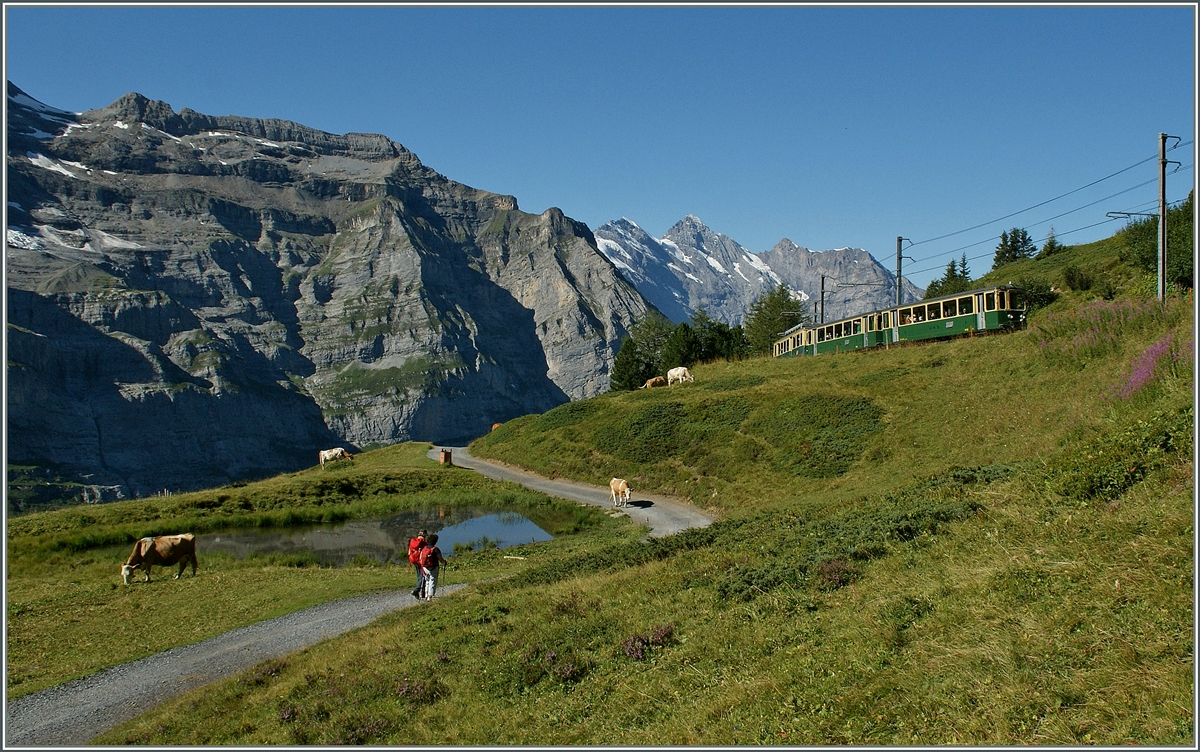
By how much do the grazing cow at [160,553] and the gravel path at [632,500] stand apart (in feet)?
66.8

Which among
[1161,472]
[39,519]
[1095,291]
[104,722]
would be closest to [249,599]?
[104,722]

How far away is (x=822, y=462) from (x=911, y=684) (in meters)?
34.1

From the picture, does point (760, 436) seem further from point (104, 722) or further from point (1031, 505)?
point (104, 722)

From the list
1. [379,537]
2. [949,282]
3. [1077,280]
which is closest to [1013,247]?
[949,282]

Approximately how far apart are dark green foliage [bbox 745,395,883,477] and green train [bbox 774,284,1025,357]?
15.7 metres

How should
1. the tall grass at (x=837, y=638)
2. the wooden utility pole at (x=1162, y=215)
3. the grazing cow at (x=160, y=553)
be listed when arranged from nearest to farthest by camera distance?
1. the tall grass at (x=837, y=638)
2. the grazing cow at (x=160, y=553)
3. the wooden utility pole at (x=1162, y=215)

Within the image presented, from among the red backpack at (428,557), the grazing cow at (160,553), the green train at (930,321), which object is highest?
the green train at (930,321)

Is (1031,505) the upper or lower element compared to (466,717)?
upper

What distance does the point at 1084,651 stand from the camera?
28.2 feet

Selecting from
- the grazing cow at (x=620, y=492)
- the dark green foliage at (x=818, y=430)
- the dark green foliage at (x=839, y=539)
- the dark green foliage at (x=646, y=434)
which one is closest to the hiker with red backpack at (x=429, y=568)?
the dark green foliage at (x=839, y=539)

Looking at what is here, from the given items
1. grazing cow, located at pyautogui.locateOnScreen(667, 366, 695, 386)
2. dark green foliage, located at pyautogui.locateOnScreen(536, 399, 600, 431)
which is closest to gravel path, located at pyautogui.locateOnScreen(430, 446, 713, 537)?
dark green foliage, located at pyautogui.locateOnScreen(536, 399, 600, 431)

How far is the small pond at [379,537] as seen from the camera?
124ft

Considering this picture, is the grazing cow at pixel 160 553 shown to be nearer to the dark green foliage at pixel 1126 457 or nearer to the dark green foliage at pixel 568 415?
the dark green foliage at pixel 1126 457

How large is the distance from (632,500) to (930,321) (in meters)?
31.2
